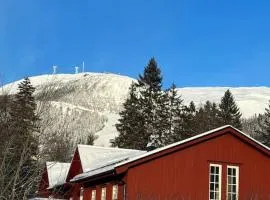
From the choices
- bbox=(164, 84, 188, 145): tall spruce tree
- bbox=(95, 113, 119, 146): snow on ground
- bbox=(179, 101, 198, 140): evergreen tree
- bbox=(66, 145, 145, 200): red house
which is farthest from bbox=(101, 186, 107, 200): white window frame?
bbox=(95, 113, 119, 146): snow on ground

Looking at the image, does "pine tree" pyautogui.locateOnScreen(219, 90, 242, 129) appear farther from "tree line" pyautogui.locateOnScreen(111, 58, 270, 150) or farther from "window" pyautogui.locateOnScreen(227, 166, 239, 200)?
"window" pyautogui.locateOnScreen(227, 166, 239, 200)

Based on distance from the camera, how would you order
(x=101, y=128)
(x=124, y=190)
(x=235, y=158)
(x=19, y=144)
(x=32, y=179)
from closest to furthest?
1. (x=32, y=179)
2. (x=19, y=144)
3. (x=124, y=190)
4. (x=235, y=158)
5. (x=101, y=128)

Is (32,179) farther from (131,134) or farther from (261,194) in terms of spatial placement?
(131,134)

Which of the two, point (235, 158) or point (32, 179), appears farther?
point (235, 158)

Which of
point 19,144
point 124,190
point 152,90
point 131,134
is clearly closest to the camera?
point 19,144

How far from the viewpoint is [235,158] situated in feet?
101

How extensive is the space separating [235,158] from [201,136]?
8.05 feet

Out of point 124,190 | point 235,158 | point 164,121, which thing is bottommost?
point 124,190

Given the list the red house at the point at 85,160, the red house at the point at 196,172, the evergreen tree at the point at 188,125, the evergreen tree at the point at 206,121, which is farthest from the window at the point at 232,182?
the evergreen tree at the point at 206,121

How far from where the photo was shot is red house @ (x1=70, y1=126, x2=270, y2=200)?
28.8 m

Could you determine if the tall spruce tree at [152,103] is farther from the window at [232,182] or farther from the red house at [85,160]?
the window at [232,182]

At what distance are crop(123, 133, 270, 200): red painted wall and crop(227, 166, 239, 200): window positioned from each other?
22 cm

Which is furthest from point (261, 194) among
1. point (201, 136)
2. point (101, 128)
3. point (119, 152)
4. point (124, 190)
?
point (101, 128)

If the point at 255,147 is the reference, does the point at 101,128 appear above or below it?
above
